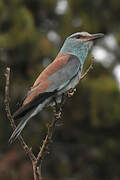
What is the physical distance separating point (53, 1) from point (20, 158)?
283cm

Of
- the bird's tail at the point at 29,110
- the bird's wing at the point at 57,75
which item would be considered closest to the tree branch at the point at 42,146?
the bird's tail at the point at 29,110

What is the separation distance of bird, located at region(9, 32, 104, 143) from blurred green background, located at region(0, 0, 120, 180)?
3.46 metres

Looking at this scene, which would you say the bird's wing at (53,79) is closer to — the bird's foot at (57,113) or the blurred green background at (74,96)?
the bird's foot at (57,113)

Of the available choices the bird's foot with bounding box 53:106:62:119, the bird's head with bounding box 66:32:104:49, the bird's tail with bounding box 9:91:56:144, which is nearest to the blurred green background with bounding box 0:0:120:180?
the bird's head with bounding box 66:32:104:49

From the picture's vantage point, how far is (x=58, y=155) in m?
11.5

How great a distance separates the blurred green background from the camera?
10.3 metres

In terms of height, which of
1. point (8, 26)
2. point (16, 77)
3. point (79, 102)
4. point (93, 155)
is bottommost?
point (93, 155)

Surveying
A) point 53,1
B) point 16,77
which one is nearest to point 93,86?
point 16,77

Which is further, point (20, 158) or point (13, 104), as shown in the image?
point (20, 158)

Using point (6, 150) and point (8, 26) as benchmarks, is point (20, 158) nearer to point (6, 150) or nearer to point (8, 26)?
point (6, 150)

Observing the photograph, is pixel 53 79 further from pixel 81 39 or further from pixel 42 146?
pixel 42 146

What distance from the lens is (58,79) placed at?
18.6 feet

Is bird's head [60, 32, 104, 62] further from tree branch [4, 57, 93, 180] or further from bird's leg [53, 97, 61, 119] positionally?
tree branch [4, 57, 93, 180]

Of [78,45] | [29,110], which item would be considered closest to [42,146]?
[29,110]
